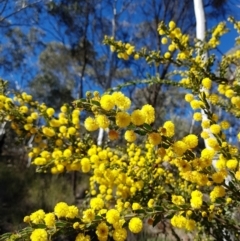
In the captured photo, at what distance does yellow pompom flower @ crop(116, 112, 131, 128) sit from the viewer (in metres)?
0.98

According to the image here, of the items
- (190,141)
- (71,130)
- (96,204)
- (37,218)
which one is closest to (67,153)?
(71,130)

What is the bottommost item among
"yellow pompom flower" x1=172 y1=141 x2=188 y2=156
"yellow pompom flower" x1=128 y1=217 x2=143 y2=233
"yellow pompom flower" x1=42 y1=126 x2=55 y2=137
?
"yellow pompom flower" x1=128 y1=217 x2=143 y2=233

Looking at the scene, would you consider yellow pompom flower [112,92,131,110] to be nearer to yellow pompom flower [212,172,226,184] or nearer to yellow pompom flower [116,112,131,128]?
yellow pompom flower [116,112,131,128]

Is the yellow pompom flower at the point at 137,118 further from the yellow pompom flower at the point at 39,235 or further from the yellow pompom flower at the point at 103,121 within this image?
the yellow pompom flower at the point at 39,235

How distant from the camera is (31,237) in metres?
0.96

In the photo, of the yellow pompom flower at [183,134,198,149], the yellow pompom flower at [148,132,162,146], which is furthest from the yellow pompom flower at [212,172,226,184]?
the yellow pompom flower at [148,132,162,146]

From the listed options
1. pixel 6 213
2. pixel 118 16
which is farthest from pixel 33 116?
pixel 118 16

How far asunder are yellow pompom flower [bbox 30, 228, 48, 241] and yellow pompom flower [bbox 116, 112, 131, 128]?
375 mm

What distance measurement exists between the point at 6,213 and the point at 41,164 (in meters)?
4.54

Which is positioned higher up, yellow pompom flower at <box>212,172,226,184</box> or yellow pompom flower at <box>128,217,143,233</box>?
yellow pompom flower at <box>212,172,226,184</box>

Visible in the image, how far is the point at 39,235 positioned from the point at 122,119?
40cm

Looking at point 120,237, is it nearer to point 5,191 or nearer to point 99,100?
point 99,100

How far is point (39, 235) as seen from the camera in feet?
3.16

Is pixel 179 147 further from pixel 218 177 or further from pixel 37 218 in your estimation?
pixel 37 218
